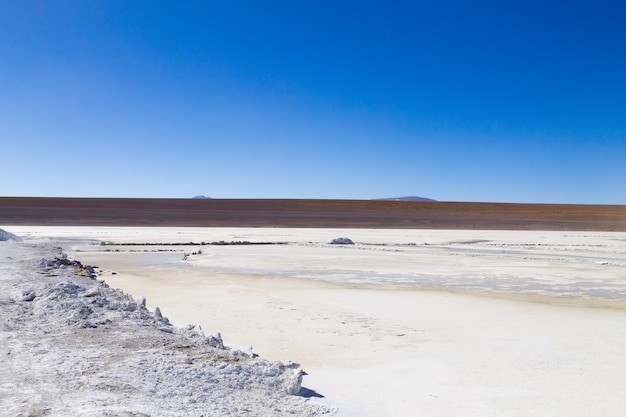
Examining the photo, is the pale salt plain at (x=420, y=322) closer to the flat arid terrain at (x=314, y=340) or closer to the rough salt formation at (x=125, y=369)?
the flat arid terrain at (x=314, y=340)

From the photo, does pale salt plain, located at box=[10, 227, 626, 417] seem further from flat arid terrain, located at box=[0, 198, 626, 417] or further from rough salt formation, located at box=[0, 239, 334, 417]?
rough salt formation, located at box=[0, 239, 334, 417]

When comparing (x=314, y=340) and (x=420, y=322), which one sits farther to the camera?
(x=420, y=322)

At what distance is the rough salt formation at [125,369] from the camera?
440cm

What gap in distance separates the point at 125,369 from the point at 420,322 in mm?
4543

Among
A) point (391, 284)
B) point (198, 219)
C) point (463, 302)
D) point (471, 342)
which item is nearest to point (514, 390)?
point (471, 342)

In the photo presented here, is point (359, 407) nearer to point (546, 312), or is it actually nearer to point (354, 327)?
point (354, 327)

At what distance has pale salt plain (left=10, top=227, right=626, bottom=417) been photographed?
5273 mm

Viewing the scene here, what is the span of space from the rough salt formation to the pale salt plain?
1.90ft

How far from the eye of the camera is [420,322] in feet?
27.9

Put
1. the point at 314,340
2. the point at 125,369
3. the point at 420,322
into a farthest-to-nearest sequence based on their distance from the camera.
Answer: the point at 420,322, the point at 314,340, the point at 125,369

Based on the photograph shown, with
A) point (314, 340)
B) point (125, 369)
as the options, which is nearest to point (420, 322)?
point (314, 340)

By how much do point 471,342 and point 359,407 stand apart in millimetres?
2842

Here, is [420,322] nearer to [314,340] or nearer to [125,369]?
[314,340]

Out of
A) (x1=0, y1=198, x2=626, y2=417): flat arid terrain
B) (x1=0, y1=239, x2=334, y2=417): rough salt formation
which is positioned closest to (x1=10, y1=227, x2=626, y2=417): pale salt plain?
(x1=0, y1=198, x2=626, y2=417): flat arid terrain
